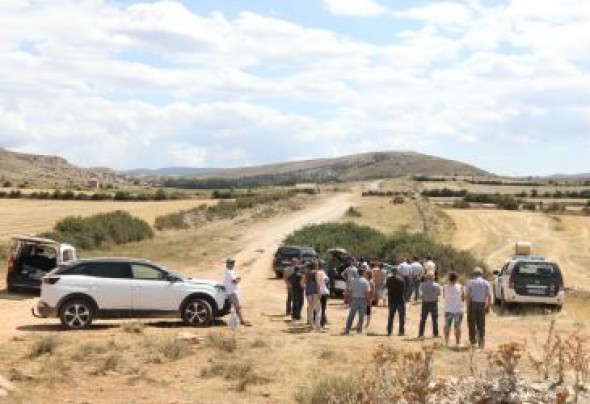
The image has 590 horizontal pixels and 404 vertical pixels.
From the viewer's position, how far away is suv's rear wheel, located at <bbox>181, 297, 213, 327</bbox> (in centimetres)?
1977

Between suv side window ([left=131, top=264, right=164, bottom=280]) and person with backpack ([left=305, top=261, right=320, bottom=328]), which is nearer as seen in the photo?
suv side window ([left=131, top=264, right=164, bottom=280])

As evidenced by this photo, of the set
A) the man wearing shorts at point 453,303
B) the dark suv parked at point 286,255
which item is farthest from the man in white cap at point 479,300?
the dark suv parked at point 286,255

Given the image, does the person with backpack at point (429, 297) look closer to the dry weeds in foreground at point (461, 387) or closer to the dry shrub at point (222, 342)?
the dry shrub at point (222, 342)

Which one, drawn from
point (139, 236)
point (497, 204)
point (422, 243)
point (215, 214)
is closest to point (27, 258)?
point (422, 243)

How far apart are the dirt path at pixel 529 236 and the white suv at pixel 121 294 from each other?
20.4 meters

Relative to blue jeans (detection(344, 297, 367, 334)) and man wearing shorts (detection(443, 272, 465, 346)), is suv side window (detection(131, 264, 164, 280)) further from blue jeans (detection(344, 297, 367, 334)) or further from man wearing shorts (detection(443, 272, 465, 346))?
man wearing shorts (detection(443, 272, 465, 346))

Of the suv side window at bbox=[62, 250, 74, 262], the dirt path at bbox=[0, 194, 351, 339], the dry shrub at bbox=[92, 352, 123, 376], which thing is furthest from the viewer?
the suv side window at bbox=[62, 250, 74, 262]

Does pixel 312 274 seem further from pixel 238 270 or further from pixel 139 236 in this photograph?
pixel 139 236

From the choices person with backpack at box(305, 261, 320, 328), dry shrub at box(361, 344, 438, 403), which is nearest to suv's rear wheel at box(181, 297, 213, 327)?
person with backpack at box(305, 261, 320, 328)

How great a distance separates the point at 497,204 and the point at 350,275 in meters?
74.6

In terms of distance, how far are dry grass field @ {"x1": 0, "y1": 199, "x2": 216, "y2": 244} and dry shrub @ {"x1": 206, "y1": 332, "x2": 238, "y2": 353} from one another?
28.7 meters

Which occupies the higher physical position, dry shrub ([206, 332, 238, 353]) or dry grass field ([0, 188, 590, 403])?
dry shrub ([206, 332, 238, 353])

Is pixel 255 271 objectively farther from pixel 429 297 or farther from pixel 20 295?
pixel 429 297

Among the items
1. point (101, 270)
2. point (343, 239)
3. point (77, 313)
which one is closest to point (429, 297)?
point (101, 270)
